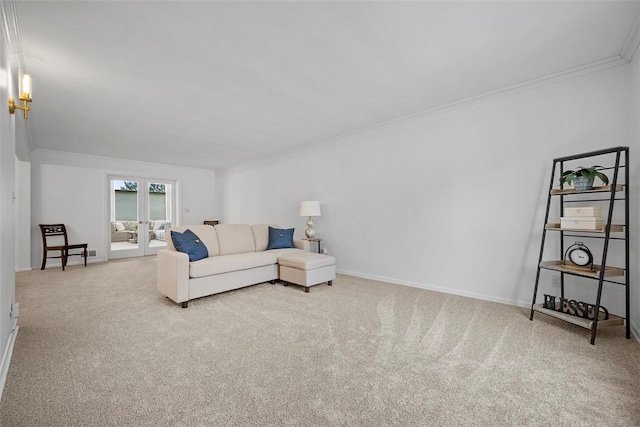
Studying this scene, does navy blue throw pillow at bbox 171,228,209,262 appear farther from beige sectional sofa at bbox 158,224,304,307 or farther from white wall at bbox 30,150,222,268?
white wall at bbox 30,150,222,268

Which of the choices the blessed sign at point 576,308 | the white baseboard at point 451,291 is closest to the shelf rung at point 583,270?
the blessed sign at point 576,308

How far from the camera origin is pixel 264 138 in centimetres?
509

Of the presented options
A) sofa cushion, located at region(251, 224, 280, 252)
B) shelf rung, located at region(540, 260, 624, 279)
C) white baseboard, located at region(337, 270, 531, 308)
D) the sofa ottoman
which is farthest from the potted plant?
sofa cushion, located at region(251, 224, 280, 252)

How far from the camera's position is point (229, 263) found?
11.7ft

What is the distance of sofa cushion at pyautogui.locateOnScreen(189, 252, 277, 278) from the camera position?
10.7 feet

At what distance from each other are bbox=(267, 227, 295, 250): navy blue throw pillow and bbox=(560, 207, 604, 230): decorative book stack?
341 centimetres

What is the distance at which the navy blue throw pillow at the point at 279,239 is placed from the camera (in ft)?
14.8

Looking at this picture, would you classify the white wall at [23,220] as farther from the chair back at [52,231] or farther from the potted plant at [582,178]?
the potted plant at [582,178]

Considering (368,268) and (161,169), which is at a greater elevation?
(161,169)

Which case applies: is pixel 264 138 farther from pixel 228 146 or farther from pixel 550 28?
pixel 550 28

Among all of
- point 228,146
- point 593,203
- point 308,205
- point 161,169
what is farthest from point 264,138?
point 593,203

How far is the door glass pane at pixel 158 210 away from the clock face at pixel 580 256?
7.61 meters

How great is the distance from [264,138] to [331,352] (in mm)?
3958

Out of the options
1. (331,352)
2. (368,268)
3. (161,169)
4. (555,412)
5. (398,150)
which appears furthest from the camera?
(161,169)
